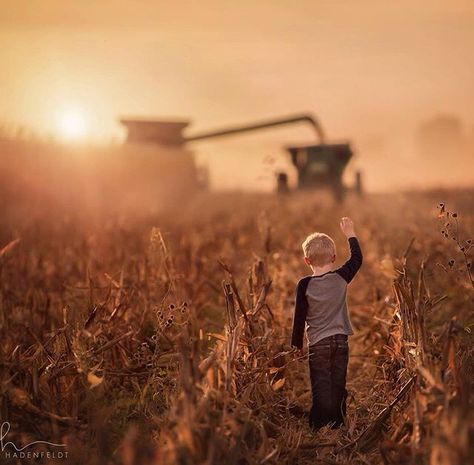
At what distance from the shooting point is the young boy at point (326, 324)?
3.80 m

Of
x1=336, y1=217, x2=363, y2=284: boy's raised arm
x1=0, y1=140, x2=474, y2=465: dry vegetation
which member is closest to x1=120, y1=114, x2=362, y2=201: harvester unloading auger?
x1=0, y1=140, x2=474, y2=465: dry vegetation

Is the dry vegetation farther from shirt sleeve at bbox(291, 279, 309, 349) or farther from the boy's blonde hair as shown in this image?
the boy's blonde hair

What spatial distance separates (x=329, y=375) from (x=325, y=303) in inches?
14.7

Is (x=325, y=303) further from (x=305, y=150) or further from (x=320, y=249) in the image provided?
(x=305, y=150)

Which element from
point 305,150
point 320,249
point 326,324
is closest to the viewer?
point 320,249

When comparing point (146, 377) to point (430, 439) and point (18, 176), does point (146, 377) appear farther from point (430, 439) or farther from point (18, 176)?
point (18, 176)

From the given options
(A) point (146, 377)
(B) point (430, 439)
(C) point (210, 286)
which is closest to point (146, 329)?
(A) point (146, 377)

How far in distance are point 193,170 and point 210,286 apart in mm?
16765

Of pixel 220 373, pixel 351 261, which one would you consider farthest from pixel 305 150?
pixel 220 373

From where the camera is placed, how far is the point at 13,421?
3.16m

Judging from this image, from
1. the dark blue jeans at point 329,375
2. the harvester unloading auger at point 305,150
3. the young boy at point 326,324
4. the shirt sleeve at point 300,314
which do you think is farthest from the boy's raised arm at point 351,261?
the harvester unloading auger at point 305,150

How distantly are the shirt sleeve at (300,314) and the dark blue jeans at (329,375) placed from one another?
0.10 m

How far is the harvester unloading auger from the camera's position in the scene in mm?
19281

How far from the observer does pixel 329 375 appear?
12.6 ft
